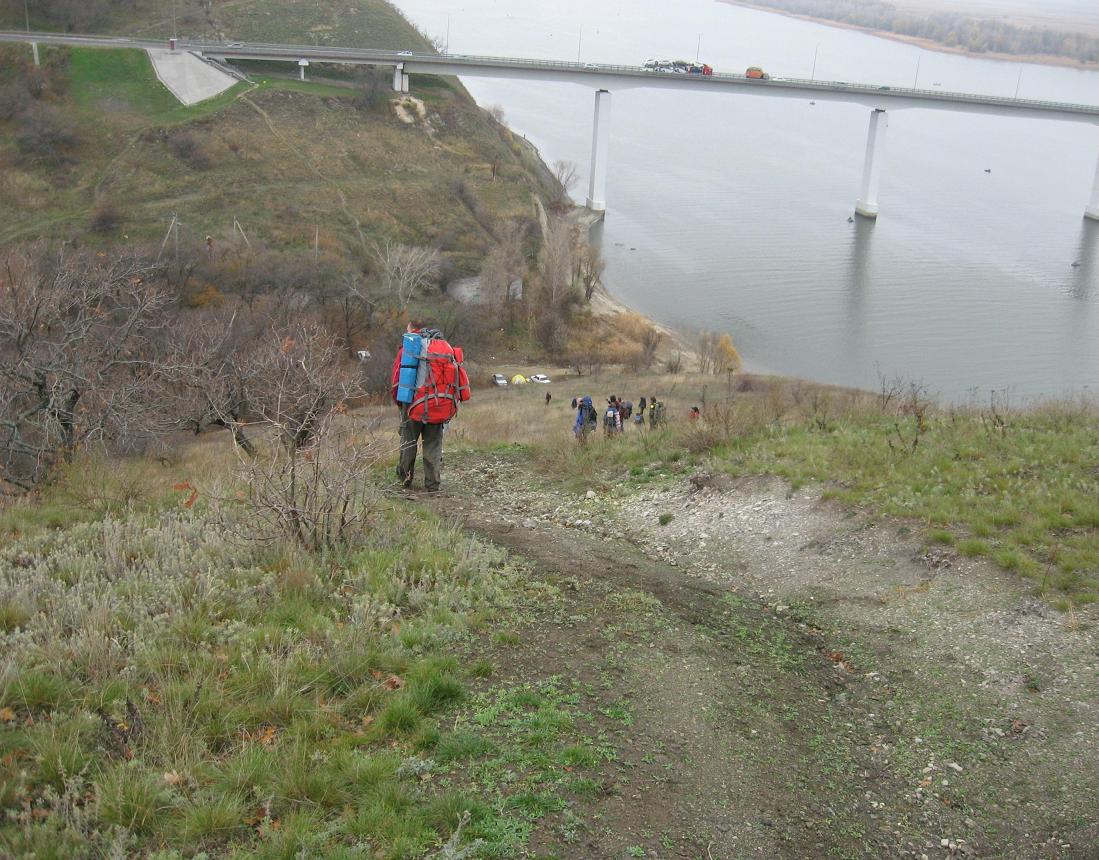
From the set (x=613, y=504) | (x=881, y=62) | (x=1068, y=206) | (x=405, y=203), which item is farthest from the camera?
(x=881, y=62)

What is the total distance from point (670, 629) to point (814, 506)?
10.6 ft

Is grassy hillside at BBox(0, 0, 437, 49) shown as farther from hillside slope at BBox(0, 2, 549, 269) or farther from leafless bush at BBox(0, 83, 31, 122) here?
leafless bush at BBox(0, 83, 31, 122)

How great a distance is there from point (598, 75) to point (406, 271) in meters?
34.6

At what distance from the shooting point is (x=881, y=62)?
4791 inches

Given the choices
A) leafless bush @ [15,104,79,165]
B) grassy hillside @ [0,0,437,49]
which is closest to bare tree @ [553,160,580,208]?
grassy hillside @ [0,0,437,49]

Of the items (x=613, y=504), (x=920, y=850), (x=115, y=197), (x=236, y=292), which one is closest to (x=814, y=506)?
(x=613, y=504)

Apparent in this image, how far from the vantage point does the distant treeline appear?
141125 mm

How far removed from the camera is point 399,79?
67.7m

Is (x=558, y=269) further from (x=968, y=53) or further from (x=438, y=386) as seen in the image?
(x=968, y=53)

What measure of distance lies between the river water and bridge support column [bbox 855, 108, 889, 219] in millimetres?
1164

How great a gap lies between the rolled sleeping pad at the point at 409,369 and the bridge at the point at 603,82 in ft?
190

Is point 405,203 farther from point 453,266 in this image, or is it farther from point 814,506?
point 814,506

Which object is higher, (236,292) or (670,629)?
(670,629)

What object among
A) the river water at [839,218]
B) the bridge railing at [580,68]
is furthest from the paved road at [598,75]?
the river water at [839,218]
